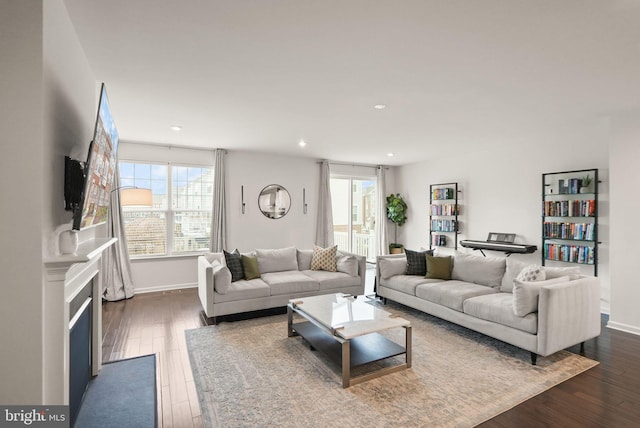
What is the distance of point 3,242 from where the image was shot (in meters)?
1.49

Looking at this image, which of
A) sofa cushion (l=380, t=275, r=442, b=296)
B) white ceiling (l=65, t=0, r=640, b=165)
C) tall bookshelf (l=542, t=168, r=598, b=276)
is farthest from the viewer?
tall bookshelf (l=542, t=168, r=598, b=276)

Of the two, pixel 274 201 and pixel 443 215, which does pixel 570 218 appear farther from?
pixel 274 201

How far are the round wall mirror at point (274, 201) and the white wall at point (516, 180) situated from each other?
3.09 m

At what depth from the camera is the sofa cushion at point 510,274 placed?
377cm

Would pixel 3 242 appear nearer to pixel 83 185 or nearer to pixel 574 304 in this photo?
pixel 83 185

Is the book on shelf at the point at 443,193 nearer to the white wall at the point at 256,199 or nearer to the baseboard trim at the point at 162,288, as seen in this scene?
the white wall at the point at 256,199

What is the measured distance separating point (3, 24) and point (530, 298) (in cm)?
398

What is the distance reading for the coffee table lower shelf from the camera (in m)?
2.59

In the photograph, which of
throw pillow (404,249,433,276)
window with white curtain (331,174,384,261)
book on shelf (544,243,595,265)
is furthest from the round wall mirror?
book on shelf (544,243,595,265)

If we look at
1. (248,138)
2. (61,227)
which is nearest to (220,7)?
(61,227)

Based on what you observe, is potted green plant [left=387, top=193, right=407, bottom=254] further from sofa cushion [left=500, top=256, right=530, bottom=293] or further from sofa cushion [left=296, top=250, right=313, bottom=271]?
sofa cushion [left=500, top=256, right=530, bottom=293]

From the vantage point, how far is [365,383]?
262 centimetres

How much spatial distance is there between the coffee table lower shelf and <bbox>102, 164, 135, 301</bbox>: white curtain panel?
339 centimetres
